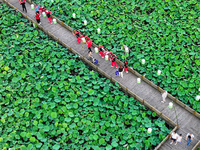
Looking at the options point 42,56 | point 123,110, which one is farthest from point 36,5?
point 123,110

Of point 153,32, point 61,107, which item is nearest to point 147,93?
point 61,107

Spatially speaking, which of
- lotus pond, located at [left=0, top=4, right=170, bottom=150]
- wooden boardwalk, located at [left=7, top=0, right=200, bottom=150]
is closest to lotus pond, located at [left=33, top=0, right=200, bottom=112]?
wooden boardwalk, located at [left=7, top=0, right=200, bottom=150]

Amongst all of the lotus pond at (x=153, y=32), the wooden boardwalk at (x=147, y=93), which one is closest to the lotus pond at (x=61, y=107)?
the wooden boardwalk at (x=147, y=93)

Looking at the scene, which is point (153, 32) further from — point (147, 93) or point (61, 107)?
point (61, 107)

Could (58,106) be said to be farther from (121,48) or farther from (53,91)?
(121,48)

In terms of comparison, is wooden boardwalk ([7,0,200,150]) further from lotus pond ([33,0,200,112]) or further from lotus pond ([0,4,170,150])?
lotus pond ([33,0,200,112])
